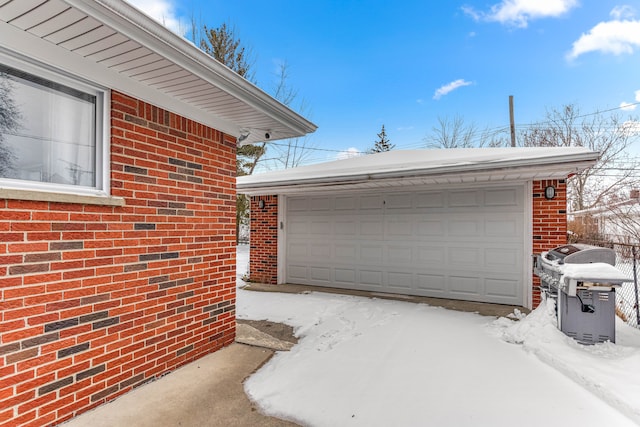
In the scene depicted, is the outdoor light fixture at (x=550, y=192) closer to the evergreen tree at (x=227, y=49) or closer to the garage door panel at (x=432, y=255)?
Result: the garage door panel at (x=432, y=255)

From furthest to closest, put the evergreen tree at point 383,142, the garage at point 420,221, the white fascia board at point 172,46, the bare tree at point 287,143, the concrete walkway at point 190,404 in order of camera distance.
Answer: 1. the evergreen tree at point 383,142
2. the bare tree at point 287,143
3. the garage at point 420,221
4. the concrete walkway at point 190,404
5. the white fascia board at point 172,46

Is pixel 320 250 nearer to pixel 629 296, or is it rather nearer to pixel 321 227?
pixel 321 227

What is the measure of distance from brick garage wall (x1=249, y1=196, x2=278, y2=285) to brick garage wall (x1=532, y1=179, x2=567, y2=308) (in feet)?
17.3

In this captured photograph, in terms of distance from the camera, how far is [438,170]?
5.01 m

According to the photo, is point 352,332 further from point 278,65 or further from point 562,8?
point 278,65

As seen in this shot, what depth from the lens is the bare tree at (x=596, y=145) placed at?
13.2 metres

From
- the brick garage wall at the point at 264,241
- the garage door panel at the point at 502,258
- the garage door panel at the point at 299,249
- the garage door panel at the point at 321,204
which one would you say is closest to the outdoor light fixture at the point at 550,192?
the garage door panel at the point at 502,258

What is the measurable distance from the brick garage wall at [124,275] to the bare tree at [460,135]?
17.1 metres

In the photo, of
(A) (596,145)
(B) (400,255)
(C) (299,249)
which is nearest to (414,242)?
(B) (400,255)

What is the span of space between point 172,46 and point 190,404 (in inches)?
105

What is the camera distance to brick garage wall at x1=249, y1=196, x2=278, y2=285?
26.1ft

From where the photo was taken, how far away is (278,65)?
14.4 meters

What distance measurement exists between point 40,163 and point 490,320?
5475 millimetres

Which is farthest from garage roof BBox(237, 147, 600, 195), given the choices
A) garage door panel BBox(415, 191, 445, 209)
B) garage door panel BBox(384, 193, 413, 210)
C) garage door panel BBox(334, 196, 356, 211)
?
garage door panel BBox(384, 193, 413, 210)
